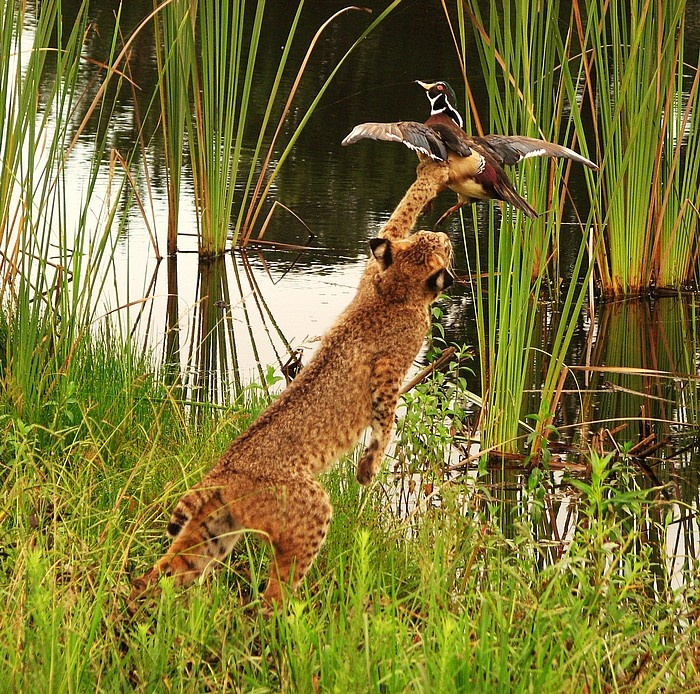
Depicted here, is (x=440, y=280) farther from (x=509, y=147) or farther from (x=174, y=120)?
(x=174, y=120)

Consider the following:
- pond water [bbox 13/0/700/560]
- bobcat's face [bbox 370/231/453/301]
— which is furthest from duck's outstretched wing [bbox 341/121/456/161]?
pond water [bbox 13/0/700/560]

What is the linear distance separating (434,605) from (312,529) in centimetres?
44

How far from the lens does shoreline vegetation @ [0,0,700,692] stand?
7.47ft

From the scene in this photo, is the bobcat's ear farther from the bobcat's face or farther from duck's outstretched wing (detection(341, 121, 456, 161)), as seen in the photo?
duck's outstretched wing (detection(341, 121, 456, 161))

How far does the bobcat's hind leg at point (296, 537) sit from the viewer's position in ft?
8.73

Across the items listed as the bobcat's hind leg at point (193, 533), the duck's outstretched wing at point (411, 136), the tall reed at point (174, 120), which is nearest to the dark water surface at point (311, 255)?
the tall reed at point (174, 120)

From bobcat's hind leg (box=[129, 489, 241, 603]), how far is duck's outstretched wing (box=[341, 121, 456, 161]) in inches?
38.9

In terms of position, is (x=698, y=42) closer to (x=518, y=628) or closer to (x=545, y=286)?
(x=545, y=286)

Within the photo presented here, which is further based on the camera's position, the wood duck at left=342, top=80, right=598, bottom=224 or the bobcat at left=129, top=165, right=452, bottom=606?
the wood duck at left=342, top=80, right=598, bottom=224

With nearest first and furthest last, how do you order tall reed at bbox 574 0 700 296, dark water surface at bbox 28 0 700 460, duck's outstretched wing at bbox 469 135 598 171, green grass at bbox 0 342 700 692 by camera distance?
green grass at bbox 0 342 700 692, duck's outstretched wing at bbox 469 135 598 171, dark water surface at bbox 28 0 700 460, tall reed at bbox 574 0 700 296

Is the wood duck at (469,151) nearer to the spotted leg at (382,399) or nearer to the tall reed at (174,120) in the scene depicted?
the spotted leg at (382,399)

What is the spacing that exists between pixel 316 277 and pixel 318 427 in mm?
3183

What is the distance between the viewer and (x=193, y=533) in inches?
104

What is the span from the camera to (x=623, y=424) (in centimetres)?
447
